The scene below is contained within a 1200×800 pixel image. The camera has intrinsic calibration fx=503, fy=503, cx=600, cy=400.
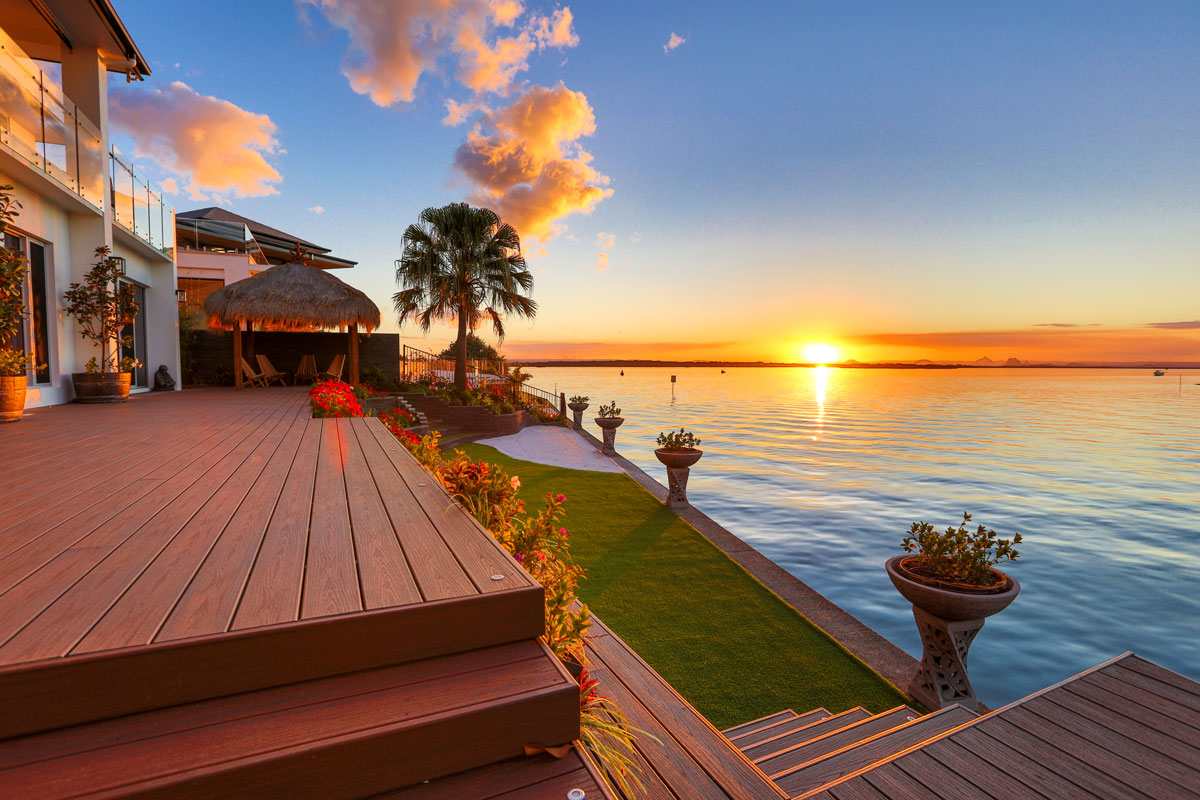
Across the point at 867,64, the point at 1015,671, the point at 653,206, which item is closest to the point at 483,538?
the point at 1015,671

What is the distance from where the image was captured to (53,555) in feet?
6.78

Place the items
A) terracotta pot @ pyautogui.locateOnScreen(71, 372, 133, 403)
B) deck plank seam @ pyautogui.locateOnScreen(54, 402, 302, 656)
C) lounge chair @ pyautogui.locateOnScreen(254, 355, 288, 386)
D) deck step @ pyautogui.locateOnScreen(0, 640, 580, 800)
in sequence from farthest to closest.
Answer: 1. lounge chair @ pyautogui.locateOnScreen(254, 355, 288, 386)
2. terracotta pot @ pyautogui.locateOnScreen(71, 372, 133, 403)
3. deck plank seam @ pyautogui.locateOnScreen(54, 402, 302, 656)
4. deck step @ pyautogui.locateOnScreen(0, 640, 580, 800)

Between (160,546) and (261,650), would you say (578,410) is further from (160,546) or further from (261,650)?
(261,650)

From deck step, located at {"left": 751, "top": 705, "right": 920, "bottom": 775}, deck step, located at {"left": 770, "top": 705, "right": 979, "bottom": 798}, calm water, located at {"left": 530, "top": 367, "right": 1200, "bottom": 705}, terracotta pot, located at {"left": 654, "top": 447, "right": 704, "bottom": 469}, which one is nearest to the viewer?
deck step, located at {"left": 770, "top": 705, "right": 979, "bottom": 798}

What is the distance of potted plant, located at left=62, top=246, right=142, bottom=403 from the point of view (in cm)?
847

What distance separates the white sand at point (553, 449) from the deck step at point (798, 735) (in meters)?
8.59

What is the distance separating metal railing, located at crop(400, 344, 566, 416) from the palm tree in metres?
1.08

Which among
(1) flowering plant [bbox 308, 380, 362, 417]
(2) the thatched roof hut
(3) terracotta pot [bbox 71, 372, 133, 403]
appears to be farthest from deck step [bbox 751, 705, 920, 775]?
(2) the thatched roof hut

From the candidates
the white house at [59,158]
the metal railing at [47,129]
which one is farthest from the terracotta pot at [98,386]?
the metal railing at [47,129]

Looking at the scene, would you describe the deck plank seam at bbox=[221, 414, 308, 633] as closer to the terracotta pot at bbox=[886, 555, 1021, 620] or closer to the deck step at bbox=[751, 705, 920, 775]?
the deck step at bbox=[751, 705, 920, 775]

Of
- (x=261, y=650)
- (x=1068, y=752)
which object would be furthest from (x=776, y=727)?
(x=261, y=650)

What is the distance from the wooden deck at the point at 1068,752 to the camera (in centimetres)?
203

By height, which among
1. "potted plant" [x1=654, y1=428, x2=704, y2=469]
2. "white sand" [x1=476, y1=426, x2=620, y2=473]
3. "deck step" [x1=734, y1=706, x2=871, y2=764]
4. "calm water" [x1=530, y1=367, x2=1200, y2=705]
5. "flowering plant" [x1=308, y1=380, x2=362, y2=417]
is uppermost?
"flowering plant" [x1=308, y1=380, x2=362, y2=417]

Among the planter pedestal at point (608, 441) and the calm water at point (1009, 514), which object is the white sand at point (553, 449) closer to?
the planter pedestal at point (608, 441)
